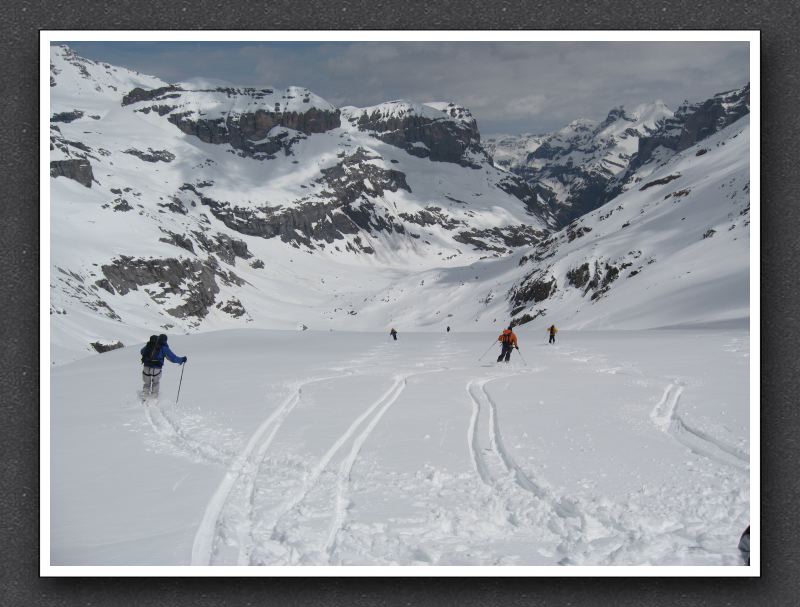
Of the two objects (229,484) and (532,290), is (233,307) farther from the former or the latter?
(229,484)

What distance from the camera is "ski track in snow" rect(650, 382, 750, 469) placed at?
290 inches

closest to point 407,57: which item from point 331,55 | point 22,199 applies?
point 331,55

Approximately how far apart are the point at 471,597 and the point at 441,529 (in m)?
2.13

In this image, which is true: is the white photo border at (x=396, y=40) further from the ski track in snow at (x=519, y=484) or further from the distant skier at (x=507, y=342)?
the distant skier at (x=507, y=342)

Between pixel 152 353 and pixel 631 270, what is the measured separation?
57.0 metres

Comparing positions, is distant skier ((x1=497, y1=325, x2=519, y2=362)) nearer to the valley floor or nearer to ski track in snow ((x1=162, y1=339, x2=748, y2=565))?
the valley floor

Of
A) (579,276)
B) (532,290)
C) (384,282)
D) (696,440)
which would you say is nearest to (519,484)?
(696,440)

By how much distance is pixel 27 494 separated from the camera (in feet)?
27.1

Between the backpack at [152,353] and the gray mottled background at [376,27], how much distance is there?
1925mm

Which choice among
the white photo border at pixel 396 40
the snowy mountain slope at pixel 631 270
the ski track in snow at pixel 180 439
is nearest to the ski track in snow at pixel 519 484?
the ski track in snow at pixel 180 439

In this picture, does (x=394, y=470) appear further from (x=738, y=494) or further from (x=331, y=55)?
(x=331, y=55)

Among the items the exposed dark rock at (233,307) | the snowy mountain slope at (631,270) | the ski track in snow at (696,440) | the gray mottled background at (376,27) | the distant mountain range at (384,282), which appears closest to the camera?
the ski track in snow at (696,440)

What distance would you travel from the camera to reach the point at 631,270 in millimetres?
60562

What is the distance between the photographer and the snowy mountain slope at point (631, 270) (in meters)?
35.7
